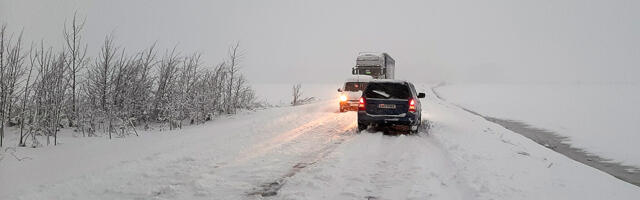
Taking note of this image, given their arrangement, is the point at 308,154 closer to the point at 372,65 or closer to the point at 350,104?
the point at 350,104

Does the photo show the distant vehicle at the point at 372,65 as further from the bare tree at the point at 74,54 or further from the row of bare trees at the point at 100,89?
the bare tree at the point at 74,54

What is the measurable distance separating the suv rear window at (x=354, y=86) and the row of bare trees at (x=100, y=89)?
18.3ft

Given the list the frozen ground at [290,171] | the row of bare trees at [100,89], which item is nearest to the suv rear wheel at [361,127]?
the frozen ground at [290,171]

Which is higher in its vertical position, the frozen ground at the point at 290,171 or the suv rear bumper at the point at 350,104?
the suv rear bumper at the point at 350,104

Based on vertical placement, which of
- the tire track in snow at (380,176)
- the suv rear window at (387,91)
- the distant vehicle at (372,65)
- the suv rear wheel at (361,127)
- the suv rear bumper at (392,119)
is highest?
the distant vehicle at (372,65)

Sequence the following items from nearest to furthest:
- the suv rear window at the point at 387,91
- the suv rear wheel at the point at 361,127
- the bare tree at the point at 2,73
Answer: the bare tree at the point at 2,73 → the suv rear window at the point at 387,91 → the suv rear wheel at the point at 361,127

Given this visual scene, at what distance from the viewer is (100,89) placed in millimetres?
12477

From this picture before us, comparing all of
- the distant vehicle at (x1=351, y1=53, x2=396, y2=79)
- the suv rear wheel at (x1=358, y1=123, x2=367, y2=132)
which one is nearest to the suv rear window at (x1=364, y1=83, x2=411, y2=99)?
the suv rear wheel at (x1=358, y1=123, x2=367, y2=132)

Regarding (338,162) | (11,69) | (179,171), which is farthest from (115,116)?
(338,162)

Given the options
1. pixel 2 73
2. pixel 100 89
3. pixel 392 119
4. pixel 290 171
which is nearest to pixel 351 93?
pixel 392 119

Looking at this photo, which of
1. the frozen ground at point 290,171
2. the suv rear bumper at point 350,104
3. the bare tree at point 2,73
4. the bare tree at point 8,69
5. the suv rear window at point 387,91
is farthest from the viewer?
the suv rear bumper at point 350,104

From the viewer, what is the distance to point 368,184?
608 centimetres

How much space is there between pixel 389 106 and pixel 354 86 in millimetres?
7933

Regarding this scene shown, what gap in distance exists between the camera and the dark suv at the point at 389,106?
12.1 m
